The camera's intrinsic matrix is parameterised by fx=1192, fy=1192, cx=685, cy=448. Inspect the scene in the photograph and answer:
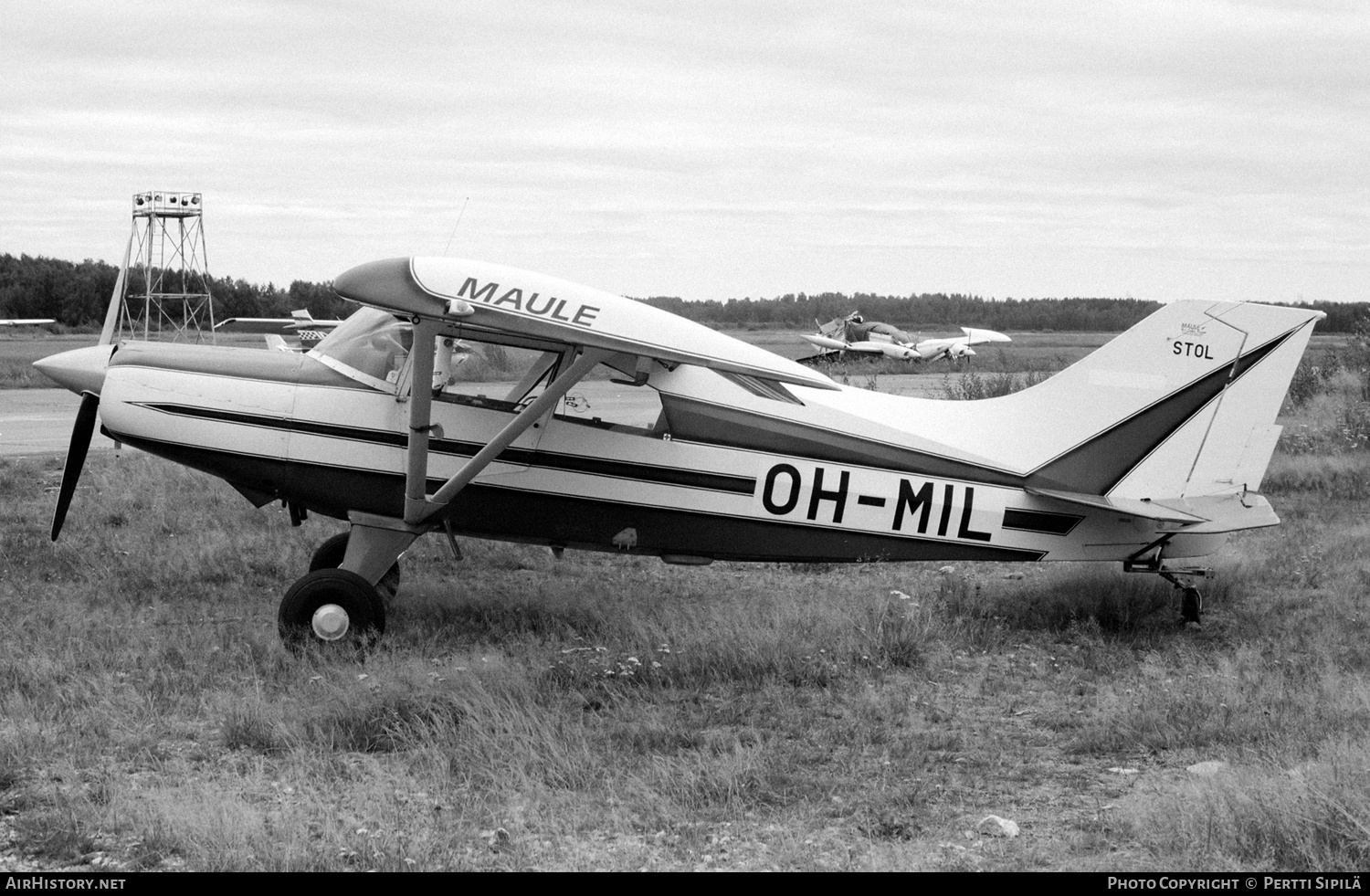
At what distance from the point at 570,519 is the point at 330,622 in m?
1.67

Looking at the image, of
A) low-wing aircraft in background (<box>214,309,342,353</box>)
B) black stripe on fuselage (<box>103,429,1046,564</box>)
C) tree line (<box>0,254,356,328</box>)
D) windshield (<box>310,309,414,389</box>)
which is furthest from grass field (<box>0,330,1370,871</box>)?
tree line (<box>0,254,356,328</box>)

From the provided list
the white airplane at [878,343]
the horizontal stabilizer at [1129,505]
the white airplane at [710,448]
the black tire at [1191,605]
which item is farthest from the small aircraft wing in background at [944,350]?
the horizontal stabilizer at [1129,505]

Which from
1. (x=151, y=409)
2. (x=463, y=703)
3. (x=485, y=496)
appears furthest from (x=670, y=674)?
(x=151, y=409)

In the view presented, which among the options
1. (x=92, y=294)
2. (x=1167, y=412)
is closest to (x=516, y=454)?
(x=1167, y=412)

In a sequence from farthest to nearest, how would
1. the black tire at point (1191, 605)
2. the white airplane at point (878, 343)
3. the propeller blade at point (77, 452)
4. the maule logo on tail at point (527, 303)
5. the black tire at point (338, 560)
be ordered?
1. the white airplane at point (878, 343)
2. the black tire at point (338, 560)
3. the propeller blade at point (77, 452)
4. the black tire at point (1191, 605)
5. the maule logo on tail at point (527, 303)

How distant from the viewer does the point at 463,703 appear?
20.2 feet

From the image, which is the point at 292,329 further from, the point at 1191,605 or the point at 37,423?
the point at 1191,605

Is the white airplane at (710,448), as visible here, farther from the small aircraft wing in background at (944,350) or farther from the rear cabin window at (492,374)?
the small aircraft wing in background at (944,350)

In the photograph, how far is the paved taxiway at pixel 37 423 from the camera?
17.6m

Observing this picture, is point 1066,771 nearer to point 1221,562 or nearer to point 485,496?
point 485,496

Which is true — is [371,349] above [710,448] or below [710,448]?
above

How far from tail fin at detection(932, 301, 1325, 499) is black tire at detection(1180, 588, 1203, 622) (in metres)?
0.73

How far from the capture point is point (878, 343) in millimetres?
46750

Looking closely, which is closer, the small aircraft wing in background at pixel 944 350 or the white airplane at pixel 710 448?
the white airplane at pixel 710 448
